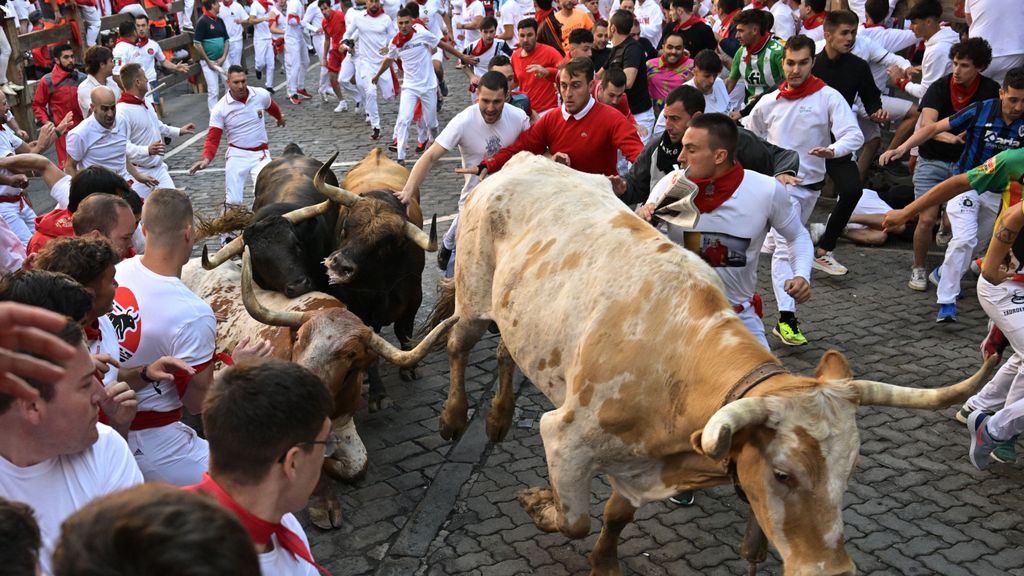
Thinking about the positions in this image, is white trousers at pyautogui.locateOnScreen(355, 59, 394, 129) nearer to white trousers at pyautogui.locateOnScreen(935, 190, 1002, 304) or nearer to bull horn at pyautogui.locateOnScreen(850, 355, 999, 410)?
white trousers at pyautogui.locateOnScreen(935, 190, 1002, 304)

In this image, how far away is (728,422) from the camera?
3.57 m

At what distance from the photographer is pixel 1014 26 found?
1077cm

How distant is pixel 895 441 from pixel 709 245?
217 cm

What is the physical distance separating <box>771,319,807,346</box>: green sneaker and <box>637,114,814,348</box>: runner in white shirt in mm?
2244

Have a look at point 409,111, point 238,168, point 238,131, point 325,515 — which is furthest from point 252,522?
point 409,111

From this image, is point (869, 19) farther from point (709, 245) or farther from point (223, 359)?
point (223, 359)

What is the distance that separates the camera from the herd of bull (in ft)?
12.3

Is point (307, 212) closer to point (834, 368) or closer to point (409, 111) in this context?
point (834, 368)

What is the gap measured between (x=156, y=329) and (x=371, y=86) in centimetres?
1293

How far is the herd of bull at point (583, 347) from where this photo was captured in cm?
374

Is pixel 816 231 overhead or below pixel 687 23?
below

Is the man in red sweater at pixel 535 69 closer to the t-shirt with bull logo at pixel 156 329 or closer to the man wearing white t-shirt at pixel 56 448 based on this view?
the t-shirt with bull logo at pixel 156 329

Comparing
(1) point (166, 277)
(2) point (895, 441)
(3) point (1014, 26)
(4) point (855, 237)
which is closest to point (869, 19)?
(3) point (1014, 26)

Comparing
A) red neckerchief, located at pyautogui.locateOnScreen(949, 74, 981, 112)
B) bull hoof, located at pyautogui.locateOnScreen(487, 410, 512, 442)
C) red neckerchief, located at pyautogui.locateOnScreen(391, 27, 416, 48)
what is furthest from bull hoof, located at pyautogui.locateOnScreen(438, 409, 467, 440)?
red neckerchief, located at pyautogui.locateOnScreen(391, 27, 416, 48)
